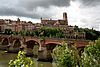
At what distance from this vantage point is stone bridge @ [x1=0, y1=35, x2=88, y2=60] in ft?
181

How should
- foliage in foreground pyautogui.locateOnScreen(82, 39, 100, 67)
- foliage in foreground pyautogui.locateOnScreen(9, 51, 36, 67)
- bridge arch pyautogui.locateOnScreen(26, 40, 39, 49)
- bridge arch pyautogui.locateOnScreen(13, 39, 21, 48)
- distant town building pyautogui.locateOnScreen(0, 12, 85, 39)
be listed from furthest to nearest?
distant town building pyautogui.locateOnScreen(0, 12, 85, 39) < bridge arch pyautogui.locateOnScreen(13, 39, 21, 48) < bridge arch pyautogui.locateOnScreen(26, 40, 39, 49) < foliage in foreground pyautogui.locateOnScreen(82, 39, 100, 67) < foliage in foreground pyautogui.locateOnScreen(9, 51, 36, 67)

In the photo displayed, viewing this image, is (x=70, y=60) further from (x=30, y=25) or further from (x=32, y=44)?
(x=30, y=25)

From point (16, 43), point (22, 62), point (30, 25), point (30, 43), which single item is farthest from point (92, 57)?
→ point (30, 25)

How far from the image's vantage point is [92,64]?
2616 centimetres

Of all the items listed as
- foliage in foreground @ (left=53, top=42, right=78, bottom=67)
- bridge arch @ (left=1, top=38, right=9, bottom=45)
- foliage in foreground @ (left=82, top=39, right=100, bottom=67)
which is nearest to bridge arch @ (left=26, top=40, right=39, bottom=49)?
bridge arch @ (left=1, top=38, right=9, bottom=45)

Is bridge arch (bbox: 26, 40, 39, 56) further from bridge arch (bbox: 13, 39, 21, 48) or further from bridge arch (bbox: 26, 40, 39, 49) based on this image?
bridge arch (bbox: 13, 39, 21, 48)

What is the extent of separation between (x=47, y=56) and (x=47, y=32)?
97.3 ft

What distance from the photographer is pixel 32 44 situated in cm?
6975

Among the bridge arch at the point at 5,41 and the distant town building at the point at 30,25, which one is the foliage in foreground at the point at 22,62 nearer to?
the bridge arch at the point at 5,41

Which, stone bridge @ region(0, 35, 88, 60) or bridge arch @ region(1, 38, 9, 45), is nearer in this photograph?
stone bridge @ region(0, 35, 88, 60)

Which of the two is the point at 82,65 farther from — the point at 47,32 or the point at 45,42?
the point at 47,32

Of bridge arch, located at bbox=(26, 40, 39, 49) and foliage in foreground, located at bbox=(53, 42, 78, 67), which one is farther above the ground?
foliage in foreground, located at bbox=(53, 42, 78, 67)

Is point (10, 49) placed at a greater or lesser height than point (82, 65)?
lesser

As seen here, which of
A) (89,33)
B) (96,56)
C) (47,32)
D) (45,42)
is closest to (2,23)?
(47,32)
